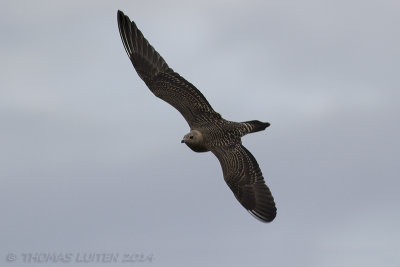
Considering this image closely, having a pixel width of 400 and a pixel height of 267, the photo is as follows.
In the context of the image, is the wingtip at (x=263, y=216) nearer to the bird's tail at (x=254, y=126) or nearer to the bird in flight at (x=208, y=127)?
the bird in flight at (x=208, y=127)

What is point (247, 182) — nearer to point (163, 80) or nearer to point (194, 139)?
point (194, 139)

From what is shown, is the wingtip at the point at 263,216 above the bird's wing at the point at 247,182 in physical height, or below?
below

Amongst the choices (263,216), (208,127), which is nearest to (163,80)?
(208,127)

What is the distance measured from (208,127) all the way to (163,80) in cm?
233

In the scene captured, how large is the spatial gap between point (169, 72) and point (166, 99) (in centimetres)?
87

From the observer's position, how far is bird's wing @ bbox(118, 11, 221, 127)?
2698 cm

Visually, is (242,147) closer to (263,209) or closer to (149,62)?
(263,209)

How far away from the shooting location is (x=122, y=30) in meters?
28.2

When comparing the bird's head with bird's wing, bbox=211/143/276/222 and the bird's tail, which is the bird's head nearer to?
bird's wing, bbox=211/143/276/222

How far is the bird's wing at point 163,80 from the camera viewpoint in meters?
27.0

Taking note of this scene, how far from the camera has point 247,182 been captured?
24.8 meters

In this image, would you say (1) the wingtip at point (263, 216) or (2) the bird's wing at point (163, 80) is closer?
(1) the wingtip at point (263, 216)

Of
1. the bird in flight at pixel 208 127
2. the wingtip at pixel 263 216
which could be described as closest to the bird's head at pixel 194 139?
the bird in flight at pixel 208 127

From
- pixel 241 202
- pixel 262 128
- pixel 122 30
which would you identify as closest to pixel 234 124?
pixel 262 128
